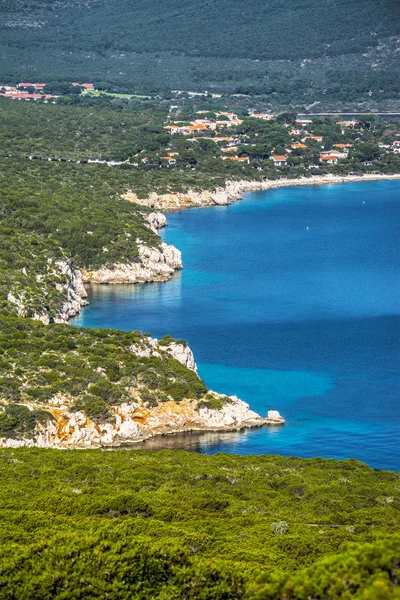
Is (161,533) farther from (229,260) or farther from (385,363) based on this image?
(229,260)

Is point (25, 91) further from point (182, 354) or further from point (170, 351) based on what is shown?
point (182, 354)

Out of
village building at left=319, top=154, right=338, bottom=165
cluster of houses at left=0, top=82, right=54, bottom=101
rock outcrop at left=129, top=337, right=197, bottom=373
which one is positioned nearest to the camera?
rock outcrop at left=129, top=337, right=197, bottom=373

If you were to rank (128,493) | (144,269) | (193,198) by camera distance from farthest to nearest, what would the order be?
1. (193,198)
2. (144,269)
3. (128,493)

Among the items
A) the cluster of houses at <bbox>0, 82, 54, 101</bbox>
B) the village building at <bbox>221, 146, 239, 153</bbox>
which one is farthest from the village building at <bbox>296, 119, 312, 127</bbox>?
the cluster of houses at <bbox>0, 82, 54, 101</bbox>

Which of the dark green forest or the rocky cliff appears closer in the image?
the dark green forest

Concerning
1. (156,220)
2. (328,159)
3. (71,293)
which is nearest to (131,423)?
(71,293)

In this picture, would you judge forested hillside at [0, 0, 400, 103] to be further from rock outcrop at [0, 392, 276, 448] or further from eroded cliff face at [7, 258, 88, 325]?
rock outcrop at [0, 392, 276, 448]

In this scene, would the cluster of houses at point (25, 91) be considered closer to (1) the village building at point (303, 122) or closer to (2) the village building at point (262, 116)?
(2) the village building at point (262, 116)

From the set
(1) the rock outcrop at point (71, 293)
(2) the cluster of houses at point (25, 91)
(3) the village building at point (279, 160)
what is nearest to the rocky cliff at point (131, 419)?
(1) the rock outcrop at point (71, 293)
